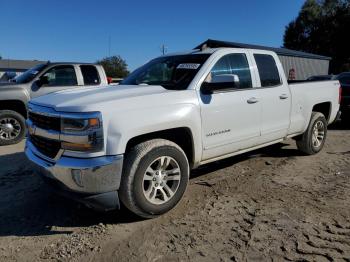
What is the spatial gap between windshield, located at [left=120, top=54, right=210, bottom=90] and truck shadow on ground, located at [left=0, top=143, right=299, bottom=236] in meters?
1.57

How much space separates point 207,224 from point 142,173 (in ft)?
2.86

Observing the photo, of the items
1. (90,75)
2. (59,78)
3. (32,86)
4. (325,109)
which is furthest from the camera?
(90,75)

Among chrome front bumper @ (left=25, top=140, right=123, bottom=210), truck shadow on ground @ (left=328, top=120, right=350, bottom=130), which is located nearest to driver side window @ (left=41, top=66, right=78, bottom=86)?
chrome front bumper @ (left=25, top=140, right=123, bottom=210)

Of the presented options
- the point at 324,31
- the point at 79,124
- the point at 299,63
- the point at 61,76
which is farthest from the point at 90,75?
the point at 324,31

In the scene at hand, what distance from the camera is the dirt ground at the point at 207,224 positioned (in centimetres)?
335

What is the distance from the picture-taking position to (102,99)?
3.78m

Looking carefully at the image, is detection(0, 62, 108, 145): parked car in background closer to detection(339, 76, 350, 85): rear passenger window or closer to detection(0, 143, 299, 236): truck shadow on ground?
detection(0, 143, 299, 236): truck shadow on ground

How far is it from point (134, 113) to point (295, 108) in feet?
10.7

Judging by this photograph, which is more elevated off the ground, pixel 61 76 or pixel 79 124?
pixel 61 76

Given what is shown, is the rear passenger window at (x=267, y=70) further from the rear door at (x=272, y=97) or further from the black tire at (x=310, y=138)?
the black tire at (x=310, y=138)

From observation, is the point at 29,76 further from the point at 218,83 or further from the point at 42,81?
the point at 218,83

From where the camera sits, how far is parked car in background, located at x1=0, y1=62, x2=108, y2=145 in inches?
328

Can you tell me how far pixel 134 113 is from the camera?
375cm

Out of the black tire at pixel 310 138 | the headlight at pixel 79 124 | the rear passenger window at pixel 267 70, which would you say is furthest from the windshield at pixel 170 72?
the black tire at pixel 310 138
